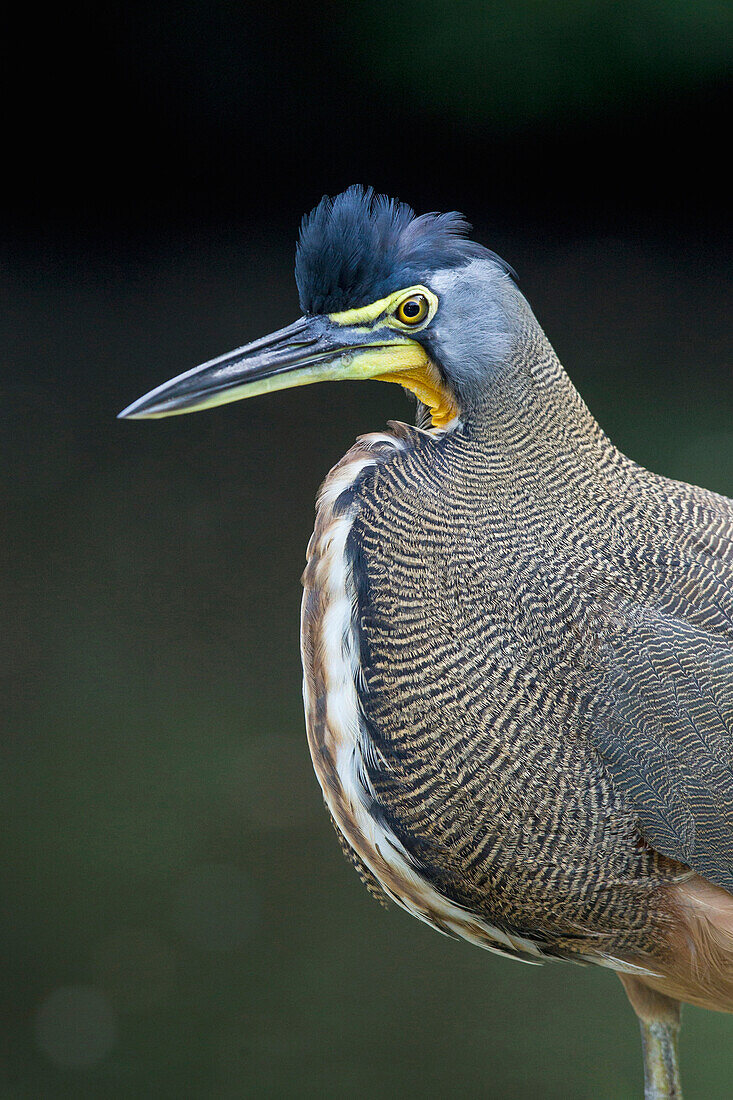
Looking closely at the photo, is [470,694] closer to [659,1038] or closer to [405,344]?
[405,344]

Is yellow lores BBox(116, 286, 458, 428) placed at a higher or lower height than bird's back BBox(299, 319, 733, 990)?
higher

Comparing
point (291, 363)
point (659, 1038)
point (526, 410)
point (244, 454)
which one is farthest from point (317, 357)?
point (244, 454)

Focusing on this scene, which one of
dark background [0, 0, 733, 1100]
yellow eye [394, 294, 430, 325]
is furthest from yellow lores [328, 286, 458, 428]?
dark background [0, 0, 733, 1100]

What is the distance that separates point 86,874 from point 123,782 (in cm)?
22

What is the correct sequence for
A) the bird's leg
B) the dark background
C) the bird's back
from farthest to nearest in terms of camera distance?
1. the dark background
2. the bird's leg
3. the bird's back

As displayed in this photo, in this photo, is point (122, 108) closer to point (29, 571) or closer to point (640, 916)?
point (29, 571)

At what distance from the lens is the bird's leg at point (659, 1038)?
3.86ft

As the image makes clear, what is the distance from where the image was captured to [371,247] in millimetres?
898

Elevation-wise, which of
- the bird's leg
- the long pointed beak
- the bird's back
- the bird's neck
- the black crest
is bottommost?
the bird's leg

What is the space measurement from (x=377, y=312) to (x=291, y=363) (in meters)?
0.08

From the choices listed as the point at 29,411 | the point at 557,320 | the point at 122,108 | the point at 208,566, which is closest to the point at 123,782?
the point at 208,566

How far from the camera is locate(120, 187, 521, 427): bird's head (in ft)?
2.97

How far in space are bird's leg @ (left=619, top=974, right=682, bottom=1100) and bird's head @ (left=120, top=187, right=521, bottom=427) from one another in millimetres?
672

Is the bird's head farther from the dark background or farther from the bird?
the dark background
